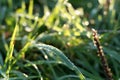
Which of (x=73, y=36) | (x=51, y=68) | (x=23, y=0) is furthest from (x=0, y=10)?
(x=51, y=68)

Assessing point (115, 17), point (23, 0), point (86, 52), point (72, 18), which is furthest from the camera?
point (23, 0)

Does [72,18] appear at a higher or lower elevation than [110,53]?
higher

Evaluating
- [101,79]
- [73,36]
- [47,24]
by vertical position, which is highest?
[47,24]

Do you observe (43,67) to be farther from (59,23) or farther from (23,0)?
(23,0)

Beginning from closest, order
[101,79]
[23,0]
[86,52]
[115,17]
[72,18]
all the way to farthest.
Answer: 1. [101,79]
2. [86,52]
3. [72,18]
4. [115,17]
5. [23,0]

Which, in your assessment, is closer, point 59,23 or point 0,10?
point 59,23

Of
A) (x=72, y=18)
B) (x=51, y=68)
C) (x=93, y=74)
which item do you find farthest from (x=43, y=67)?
(x=72, y=18)
